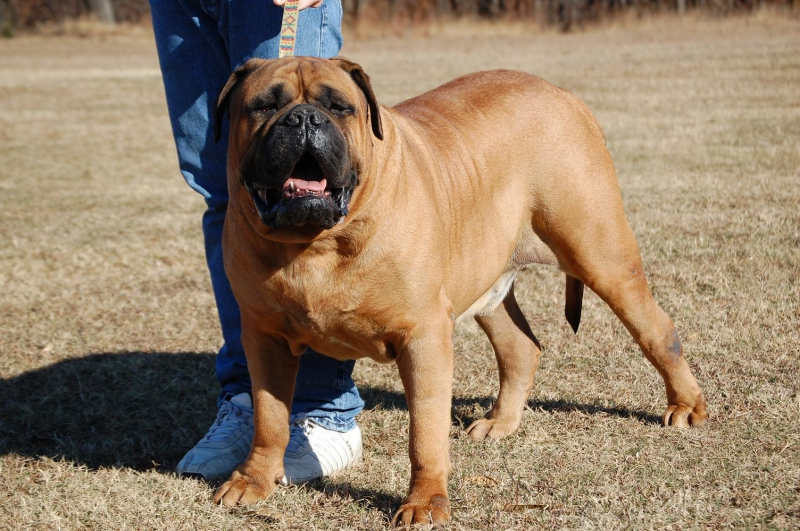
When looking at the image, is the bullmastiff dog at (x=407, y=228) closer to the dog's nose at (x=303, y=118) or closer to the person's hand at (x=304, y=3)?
the dog's nose at (x=303, y=118)

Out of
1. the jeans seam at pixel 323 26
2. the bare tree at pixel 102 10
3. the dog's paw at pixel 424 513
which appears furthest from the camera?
the bare tree at pixel 102 10

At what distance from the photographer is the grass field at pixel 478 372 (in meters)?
2.99

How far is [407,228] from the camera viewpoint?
2.77 meters

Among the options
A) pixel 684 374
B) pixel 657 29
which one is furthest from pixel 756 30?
pixel 684 374

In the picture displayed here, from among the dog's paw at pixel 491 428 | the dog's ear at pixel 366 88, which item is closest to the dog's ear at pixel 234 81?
the dog's ear at pixel 366 88

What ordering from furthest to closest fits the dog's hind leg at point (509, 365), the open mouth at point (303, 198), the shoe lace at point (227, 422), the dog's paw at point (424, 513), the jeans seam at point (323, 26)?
the dog's hind leg at point (509, 365) → the shoe lace at point (227, 422) → the jeans seam at point (323, 26) → the dog's paw at point (424, 513) → the open mouth at point (303, 198)

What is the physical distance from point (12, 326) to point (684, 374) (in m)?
3.62

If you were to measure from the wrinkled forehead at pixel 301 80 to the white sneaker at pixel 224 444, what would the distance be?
1375 millimetres

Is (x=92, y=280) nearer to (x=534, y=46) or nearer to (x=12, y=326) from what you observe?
(x=12, y=326)

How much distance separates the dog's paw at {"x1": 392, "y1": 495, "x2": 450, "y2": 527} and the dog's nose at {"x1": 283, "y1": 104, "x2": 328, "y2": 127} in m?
1.21

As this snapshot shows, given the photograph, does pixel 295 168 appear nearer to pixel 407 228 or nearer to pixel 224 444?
pixel 407 228

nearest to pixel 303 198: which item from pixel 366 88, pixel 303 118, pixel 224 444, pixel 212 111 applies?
pixel 303 118

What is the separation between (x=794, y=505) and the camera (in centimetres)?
282

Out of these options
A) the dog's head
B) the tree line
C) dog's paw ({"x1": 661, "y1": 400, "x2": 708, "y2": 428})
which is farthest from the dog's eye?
the tree line
